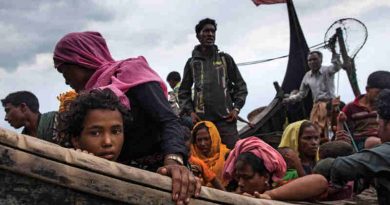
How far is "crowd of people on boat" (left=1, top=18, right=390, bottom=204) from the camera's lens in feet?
6.56

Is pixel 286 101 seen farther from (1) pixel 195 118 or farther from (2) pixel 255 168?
(2) pixel 255 168

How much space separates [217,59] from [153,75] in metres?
2.82

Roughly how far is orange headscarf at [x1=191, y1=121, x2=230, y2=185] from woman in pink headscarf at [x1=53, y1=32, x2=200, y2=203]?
2236mm

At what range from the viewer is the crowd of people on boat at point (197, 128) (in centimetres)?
200

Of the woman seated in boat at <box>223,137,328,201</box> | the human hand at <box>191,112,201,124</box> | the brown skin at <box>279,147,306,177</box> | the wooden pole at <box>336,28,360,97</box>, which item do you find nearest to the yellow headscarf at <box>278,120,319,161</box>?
the brown skin at <box>279,147,306,177</box>

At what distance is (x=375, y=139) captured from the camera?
4.08 metres

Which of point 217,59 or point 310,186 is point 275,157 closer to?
point 310,186

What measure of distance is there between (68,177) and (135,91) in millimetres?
720

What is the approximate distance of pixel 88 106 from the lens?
1992 mm

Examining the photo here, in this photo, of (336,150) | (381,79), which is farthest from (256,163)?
(381,79)

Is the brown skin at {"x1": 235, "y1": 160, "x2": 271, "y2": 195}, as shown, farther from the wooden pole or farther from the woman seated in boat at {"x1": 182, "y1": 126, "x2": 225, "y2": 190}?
the wooden pole

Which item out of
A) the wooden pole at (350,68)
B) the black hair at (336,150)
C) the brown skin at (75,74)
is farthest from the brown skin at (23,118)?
the wooden pole at (350,68)

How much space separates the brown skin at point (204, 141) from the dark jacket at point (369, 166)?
2.31 metres

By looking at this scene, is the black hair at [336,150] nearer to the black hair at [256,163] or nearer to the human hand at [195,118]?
the black hair at [256,163]
